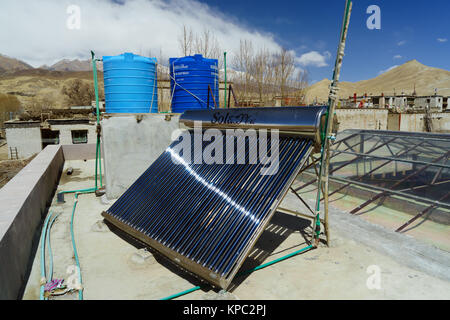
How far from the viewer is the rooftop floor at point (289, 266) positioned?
3766mm

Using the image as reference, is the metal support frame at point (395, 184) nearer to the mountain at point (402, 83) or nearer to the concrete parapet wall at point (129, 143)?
the concrete parapet wall at point (129, 143)

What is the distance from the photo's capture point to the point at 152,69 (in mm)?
7871

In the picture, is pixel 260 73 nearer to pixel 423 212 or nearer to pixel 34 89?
pixel 423 212

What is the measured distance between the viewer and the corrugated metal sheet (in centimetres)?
346

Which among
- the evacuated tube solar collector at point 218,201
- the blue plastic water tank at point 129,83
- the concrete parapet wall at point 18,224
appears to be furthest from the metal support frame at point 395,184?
the concrete parapet wall at point 18,224

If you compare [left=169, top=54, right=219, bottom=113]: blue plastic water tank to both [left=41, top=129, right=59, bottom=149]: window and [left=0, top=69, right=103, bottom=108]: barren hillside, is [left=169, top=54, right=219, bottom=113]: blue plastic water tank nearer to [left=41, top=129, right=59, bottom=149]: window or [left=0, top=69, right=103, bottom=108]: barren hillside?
[left=41, top=129, right=59, bottom=149]: window

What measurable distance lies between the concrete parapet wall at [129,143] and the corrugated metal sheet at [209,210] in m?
2.39

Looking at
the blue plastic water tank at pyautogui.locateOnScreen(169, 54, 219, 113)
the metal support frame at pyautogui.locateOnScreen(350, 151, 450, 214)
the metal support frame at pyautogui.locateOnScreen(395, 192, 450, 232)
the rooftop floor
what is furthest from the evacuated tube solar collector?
the metal support frame at pyautogui.locateOnScreen(350, 151, 450, 214)

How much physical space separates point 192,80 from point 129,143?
241cm

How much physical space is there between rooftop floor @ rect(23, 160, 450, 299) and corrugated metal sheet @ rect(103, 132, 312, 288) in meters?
0.46
